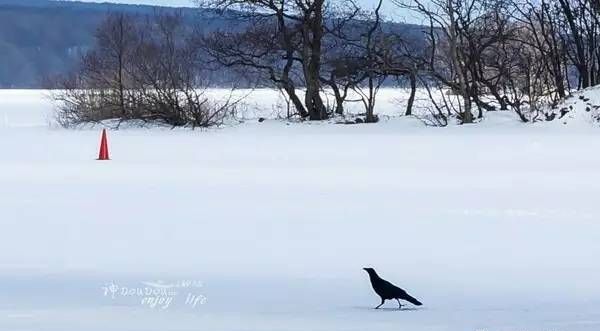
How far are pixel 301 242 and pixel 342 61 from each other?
25.6 m

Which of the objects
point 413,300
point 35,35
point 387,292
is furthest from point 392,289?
point 35,35

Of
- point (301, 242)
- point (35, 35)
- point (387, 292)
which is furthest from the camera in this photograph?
point (35, 35)

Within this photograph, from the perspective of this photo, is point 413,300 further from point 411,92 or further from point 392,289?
point 411,92

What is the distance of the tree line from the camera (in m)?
33.2

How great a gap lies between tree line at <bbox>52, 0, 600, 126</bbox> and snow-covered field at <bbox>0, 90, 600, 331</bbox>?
44.3 ft

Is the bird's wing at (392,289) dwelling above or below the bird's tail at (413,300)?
above

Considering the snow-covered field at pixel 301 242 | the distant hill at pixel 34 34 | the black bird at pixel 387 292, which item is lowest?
the snow-covered field at pixel 301 242

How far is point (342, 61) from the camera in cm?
3516

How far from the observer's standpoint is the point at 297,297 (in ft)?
25.0

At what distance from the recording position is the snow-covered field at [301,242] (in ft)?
23.4

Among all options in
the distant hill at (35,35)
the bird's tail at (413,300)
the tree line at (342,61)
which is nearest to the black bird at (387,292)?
the bird's tail at (413,300)

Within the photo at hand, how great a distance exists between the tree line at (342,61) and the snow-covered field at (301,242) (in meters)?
13.5

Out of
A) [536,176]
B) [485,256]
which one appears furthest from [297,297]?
[536,176]

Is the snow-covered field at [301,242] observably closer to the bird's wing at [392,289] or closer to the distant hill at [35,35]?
the bird's wing at [392,289]
